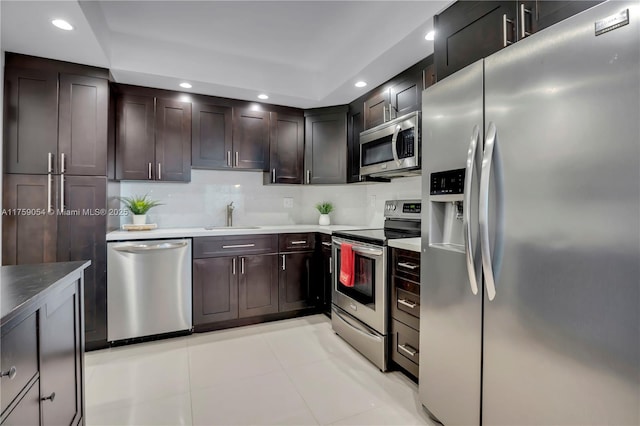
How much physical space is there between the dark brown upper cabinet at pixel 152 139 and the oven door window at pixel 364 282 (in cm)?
192

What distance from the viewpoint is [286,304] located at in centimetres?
321

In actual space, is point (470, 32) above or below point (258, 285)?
above

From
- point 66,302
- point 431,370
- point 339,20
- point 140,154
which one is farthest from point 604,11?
point 140,154

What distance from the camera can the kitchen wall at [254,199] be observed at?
10.6 feet

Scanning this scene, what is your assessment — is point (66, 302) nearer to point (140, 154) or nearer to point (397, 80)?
point (140, 154)

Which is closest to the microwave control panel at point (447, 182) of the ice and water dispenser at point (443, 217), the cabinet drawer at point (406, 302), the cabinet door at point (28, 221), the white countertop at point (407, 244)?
the ice and water dispenser at point (443, 217)

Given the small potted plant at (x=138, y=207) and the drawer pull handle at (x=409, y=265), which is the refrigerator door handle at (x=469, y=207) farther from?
the small potted plant at (x=138, y=207)

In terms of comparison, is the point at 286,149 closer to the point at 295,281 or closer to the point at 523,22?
the point at 295,281

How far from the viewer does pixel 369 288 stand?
2361 mm

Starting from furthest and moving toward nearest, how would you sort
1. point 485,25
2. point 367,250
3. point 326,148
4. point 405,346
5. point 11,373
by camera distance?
point 326,148 < point 367,250 < point 405,346 < point 485,25 < point 11,373

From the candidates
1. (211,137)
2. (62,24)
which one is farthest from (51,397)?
(211,137)

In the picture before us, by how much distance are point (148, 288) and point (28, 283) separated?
1.70 metres

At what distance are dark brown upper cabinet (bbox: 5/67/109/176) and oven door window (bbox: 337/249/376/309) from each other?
7.42ft

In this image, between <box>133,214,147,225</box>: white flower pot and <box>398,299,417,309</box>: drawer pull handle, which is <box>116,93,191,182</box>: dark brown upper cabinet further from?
<box>398,299,417,309</box>: drawer pull handle
